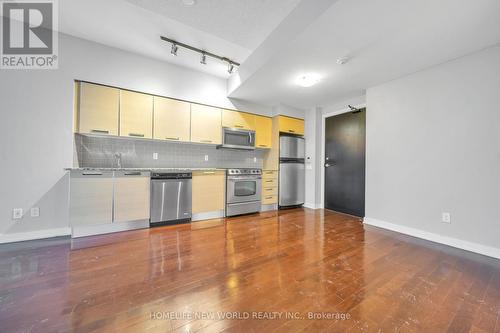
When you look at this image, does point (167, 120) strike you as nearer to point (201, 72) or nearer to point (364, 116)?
point (201, 72)

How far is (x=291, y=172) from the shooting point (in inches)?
164

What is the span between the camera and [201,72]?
132 inches

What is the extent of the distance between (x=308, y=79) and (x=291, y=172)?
6.56 feet

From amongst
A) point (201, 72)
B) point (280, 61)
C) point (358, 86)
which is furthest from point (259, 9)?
point (358, 86)

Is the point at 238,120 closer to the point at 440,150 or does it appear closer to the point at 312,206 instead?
the point at 312,206

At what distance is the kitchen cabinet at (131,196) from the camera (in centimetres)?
252

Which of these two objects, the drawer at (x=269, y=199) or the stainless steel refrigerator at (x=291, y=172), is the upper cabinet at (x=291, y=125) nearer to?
the stainless steel refrigerator at (x=291, y=172)

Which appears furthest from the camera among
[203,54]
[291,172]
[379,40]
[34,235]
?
[291,172]

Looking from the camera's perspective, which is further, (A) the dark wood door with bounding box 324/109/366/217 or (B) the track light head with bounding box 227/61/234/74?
(A) the dark wood door with bounding box 324/109/366/217

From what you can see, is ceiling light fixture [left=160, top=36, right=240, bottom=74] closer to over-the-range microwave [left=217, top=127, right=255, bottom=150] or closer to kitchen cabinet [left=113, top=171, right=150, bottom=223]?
over-the-range microwave [left=217, top=127, right=255, bottom=150]

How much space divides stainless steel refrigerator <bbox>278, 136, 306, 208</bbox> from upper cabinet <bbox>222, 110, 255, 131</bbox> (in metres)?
0.75

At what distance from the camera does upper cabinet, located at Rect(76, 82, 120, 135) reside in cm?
248

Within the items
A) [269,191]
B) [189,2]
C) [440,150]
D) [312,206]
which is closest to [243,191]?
[269,191]

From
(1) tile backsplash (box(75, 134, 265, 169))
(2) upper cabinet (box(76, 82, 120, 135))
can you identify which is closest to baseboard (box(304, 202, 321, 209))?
(1) tile backsplash (box(75, 134, 265, 169))
